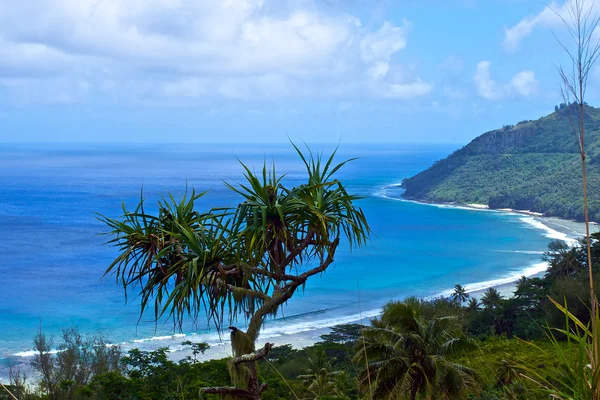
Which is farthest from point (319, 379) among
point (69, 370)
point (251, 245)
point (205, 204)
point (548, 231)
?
point (205, 204)

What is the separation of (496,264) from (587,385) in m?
73.9

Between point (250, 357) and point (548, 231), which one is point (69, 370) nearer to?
point (250, 357)

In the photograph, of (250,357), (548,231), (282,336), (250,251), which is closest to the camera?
(250,357)

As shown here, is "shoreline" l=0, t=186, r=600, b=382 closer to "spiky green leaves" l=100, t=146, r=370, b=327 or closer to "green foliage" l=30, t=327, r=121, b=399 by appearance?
"green foliage" l=30, t=327, r=121, b=399

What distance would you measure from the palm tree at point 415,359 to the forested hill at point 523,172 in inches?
3746

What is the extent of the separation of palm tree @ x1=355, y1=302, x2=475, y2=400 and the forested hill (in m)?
95.2

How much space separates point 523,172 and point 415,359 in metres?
128

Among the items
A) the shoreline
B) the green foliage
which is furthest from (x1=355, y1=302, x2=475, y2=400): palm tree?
the shoreline

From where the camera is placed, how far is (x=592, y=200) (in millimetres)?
103250

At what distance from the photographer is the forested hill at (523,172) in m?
111

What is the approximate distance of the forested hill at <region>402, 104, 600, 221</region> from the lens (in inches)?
4355

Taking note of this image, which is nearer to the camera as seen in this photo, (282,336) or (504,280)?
(282,336)

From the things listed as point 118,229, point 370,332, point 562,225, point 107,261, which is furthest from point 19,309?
point 562,225

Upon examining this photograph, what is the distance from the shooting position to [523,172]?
5128 inches
